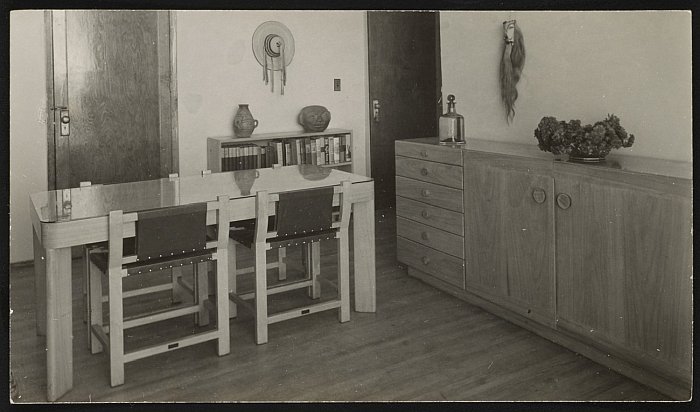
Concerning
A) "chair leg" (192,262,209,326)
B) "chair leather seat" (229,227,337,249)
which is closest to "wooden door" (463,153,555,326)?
"chair leather seat" (229,227,337,249)

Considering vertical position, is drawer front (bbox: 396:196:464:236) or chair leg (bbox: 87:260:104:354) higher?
drawer front (bbox: 396:196:464:236)

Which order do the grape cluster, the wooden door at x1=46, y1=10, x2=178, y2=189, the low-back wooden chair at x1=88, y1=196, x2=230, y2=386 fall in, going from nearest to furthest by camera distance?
the low-back wooden chair at x1=88, y1=196, x2=230, y2=386 → the grape cluster → the wooden door at x1=46, y1=10, x2=178, y2=189

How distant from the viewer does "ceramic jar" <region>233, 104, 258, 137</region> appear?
5.48 metres

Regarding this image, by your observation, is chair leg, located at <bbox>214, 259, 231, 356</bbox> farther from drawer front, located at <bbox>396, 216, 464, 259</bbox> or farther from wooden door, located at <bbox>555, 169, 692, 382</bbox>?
wooden door, located at <bbox>555, 169, 692, 382</bbox>

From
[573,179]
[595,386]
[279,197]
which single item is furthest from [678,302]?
[279,197]

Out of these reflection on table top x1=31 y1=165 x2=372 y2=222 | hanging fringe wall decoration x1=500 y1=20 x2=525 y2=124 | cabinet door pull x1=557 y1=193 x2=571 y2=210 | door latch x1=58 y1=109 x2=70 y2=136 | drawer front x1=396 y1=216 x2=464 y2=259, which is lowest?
drawer front x1=396 y1=216 x2=464 y2=259

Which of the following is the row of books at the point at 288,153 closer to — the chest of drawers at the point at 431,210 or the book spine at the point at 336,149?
the book spine at the point at 336,149

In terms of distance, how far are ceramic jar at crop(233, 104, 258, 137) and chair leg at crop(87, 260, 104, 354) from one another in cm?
250

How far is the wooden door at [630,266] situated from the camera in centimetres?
257

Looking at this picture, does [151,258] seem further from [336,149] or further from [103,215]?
[336,149]

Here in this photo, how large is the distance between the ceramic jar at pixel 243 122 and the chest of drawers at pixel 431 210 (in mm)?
1708

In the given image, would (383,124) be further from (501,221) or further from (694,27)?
(694,27)

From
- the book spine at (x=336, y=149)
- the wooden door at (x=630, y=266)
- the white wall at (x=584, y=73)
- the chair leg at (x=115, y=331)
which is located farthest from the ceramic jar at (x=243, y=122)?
the wooden door at (x=630, y=266)

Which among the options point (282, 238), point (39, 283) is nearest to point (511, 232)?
point (282, 238)
